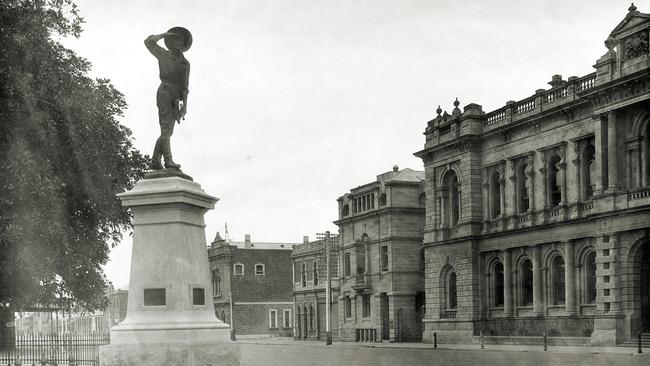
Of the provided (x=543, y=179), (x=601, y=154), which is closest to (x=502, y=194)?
(x=543, y=179)

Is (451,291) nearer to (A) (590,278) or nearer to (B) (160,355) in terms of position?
(A) (590,278)

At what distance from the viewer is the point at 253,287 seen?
317 feet

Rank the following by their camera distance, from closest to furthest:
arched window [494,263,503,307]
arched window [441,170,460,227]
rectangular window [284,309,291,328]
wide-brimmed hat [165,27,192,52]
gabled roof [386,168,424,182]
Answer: wide-brimmed hat [165,27,192,52]
arched window [494,263,503,307]
arched window [441,170,460,227]
gabled roof [386,168,424,182]
rectangular window [284,309,291,328]

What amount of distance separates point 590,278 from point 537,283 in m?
3.77

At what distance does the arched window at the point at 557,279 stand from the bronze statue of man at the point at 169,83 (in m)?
36.6

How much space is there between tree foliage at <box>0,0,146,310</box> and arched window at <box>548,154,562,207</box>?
25431 mm

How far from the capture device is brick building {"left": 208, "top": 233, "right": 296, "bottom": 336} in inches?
3760

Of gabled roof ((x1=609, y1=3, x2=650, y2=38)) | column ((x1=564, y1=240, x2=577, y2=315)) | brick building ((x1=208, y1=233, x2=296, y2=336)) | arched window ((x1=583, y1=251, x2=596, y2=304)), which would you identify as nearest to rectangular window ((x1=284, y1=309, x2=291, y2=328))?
brick building ((x1=208, y1=233, x2=296, y2=336))

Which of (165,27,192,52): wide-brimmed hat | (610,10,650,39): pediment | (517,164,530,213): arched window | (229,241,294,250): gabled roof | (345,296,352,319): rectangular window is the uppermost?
(610,10,650,39): pediment

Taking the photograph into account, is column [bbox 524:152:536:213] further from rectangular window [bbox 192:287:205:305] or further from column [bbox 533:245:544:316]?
rectangular window [bbox 192:287:205:305]


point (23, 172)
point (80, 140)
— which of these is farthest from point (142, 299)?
point (80, 140)

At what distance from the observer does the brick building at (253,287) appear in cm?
9550

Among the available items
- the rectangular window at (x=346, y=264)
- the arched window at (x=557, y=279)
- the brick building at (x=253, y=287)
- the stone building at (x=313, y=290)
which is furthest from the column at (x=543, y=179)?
the brick building at (x=253, y=287)

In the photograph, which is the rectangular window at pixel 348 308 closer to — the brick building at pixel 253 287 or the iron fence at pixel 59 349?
the brick building at pixel 253 287
